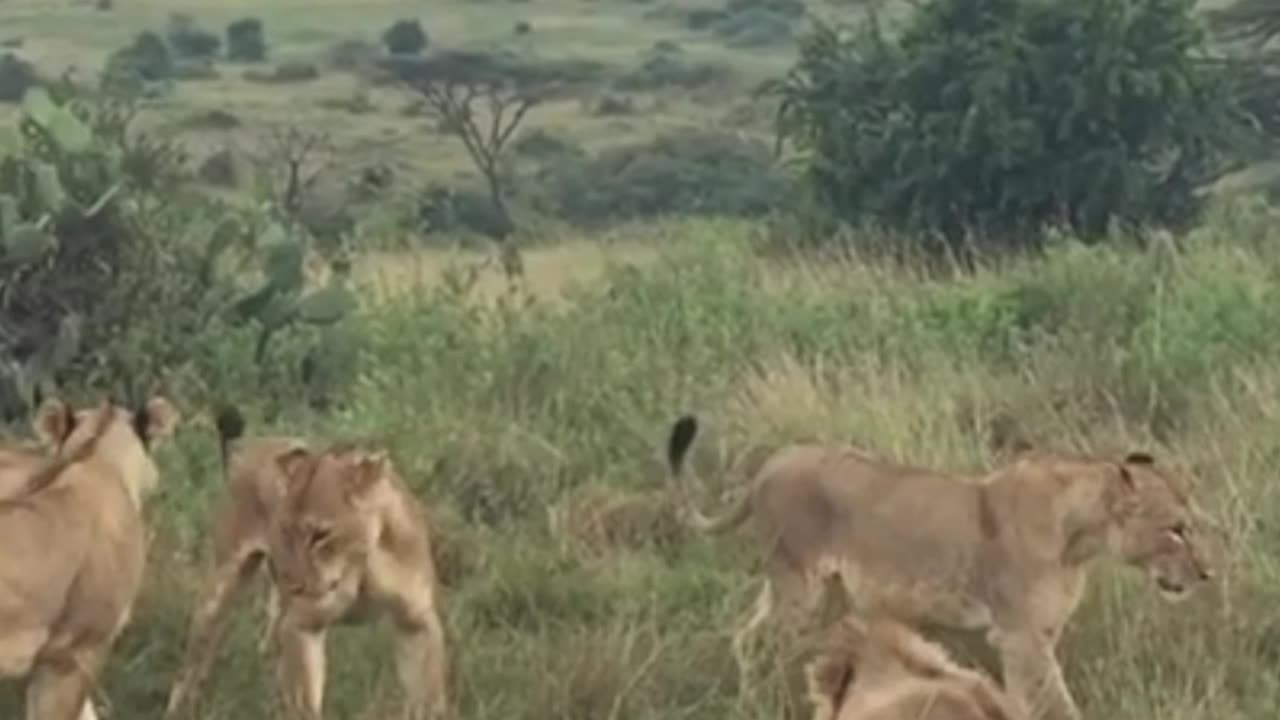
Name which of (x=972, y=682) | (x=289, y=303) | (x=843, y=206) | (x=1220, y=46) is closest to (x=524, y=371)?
(x=289, y=303)

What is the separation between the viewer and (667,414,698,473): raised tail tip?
7535mm

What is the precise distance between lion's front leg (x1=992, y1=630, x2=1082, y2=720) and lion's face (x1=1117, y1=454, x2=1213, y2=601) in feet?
0.87

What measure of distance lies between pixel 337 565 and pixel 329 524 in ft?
0.28

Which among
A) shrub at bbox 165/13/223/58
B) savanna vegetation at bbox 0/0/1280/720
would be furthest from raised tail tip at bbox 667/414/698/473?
shrub at bbox 165/13/223/58

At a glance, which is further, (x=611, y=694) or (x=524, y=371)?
(x=524, y=371)

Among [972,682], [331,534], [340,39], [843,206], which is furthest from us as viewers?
[340,39]

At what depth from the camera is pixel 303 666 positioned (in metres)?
6.49

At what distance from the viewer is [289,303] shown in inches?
402

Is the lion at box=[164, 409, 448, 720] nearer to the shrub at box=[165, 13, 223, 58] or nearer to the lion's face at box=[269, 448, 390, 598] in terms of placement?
the lion's face at box=[269, 448, 390, 598]

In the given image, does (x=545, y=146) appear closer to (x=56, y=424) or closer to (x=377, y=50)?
(x=377, y=50)

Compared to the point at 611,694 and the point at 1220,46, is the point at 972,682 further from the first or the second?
the point at 1220,46

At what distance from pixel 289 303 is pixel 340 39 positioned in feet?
150

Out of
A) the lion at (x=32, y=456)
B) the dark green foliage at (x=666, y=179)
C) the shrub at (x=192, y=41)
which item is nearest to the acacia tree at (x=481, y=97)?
the dark green foliage at (x=666, y=179)

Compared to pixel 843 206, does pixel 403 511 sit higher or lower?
higher
